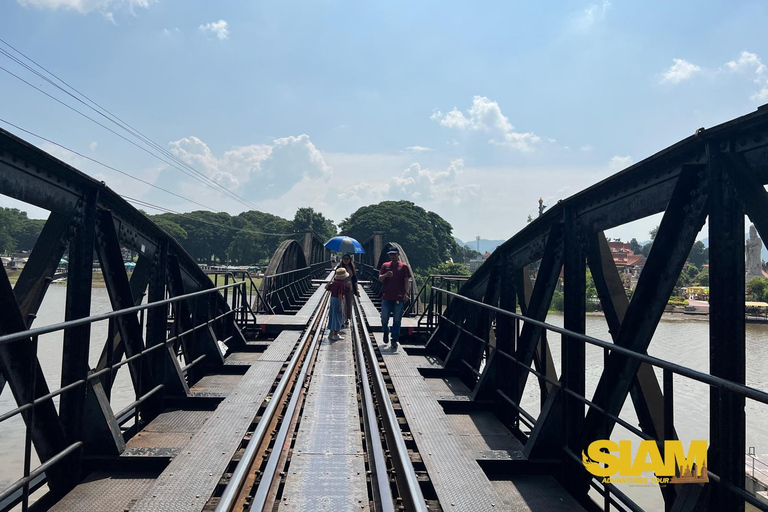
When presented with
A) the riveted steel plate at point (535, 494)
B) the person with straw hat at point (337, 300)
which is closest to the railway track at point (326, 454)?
the riveted steel plate at point (535, 494)

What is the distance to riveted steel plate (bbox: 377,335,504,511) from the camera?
328 centimetres

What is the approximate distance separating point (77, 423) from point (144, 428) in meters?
1.09

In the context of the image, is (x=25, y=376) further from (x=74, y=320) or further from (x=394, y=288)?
(x=394, y=288)

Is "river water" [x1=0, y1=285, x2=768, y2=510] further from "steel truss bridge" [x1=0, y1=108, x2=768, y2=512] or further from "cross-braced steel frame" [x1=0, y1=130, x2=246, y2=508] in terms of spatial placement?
"steel truss bridge" [x1=0, y1=108, x2=768, y2=512]

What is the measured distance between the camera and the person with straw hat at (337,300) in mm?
9250

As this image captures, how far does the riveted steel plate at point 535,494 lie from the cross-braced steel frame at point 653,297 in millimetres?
137

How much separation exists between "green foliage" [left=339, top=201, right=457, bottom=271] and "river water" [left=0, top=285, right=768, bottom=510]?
33984 mm

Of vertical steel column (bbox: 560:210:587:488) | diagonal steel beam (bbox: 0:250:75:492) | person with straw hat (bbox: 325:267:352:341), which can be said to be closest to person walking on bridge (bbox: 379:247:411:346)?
person with straw hat (bbox: 325:267:352:341)

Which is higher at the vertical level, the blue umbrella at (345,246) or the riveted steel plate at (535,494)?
the blue umbrella at (345,246)

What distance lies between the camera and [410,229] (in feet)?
264

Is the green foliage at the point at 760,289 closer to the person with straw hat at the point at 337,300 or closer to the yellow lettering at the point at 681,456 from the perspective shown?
the person with straw hat at the point at 337,300

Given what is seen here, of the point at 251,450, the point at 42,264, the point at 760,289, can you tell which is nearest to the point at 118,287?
the point at 42,264

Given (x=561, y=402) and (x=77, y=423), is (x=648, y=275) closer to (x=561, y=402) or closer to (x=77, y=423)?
(x=561, y=402)

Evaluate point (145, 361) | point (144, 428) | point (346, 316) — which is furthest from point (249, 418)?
point (346, 316)
